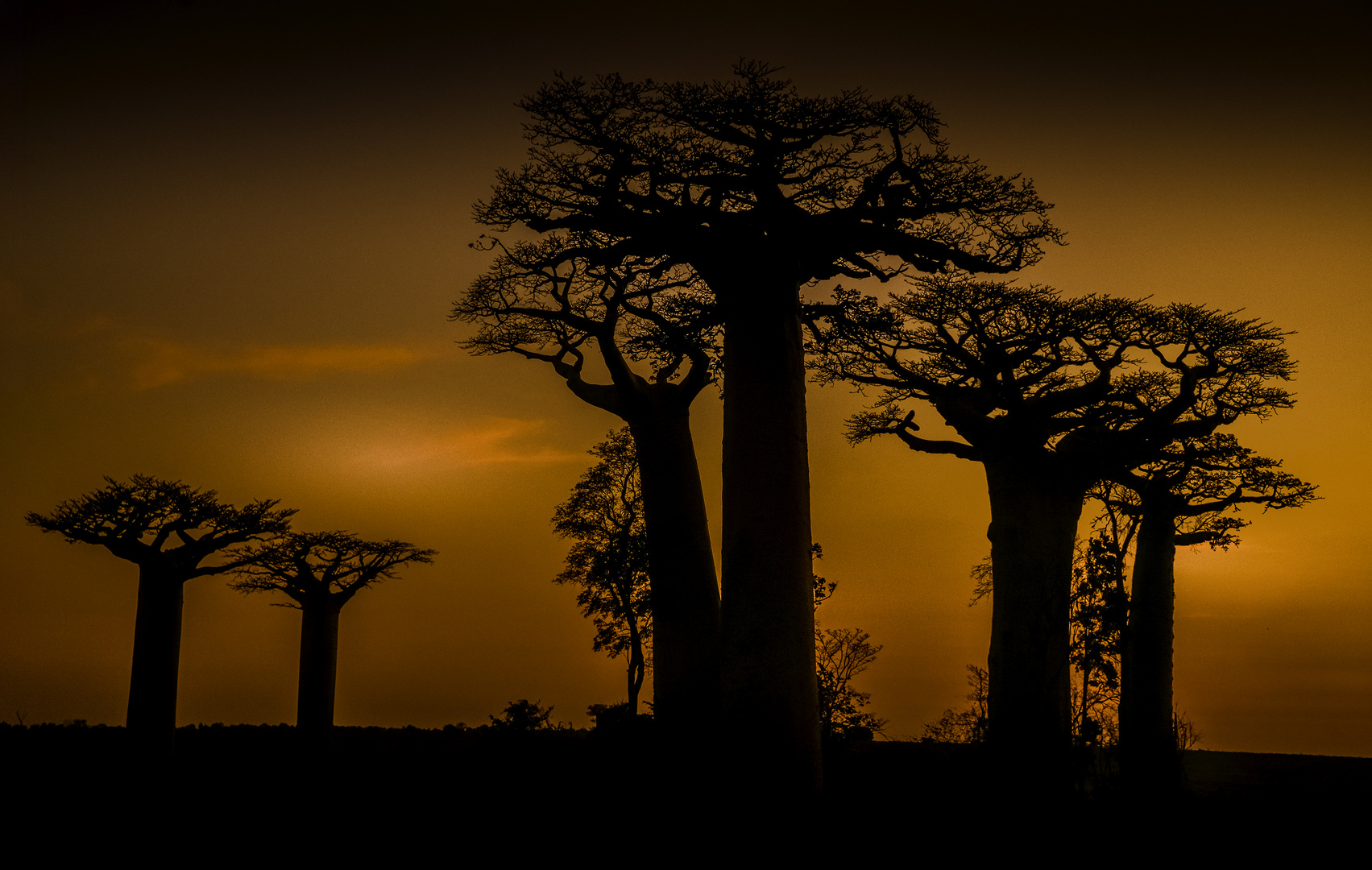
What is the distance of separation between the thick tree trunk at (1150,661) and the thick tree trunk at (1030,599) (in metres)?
2.07

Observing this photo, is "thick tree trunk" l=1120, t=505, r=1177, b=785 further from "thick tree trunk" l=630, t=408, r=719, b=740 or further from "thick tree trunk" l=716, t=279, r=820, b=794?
"thick tree trunk" l=716, t=279, r=820, b=794

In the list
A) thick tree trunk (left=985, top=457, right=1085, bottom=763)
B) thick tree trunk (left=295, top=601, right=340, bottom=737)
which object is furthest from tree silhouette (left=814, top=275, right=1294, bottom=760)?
thick tree trunk (left=295, top=601, right=340, bottom=737)

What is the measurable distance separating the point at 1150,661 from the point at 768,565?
7893mm

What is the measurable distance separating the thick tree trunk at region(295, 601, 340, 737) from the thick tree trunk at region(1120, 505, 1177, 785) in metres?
11.6

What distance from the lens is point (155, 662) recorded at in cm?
1439

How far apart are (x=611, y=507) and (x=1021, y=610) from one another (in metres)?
6.89

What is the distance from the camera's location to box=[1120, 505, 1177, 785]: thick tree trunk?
13836mm

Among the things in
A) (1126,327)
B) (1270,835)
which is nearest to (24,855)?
(1270,835)

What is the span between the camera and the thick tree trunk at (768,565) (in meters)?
8.74

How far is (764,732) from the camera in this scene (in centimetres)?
871

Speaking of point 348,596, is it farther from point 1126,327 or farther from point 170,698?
point 1126,327

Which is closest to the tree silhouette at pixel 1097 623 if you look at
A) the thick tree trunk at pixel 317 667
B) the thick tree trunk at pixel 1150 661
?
the thick tree trunk at pixel 1150 661

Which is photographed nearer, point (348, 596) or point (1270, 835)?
point (1270, 835)

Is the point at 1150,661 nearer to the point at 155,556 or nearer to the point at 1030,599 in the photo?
the point at 1030,599
